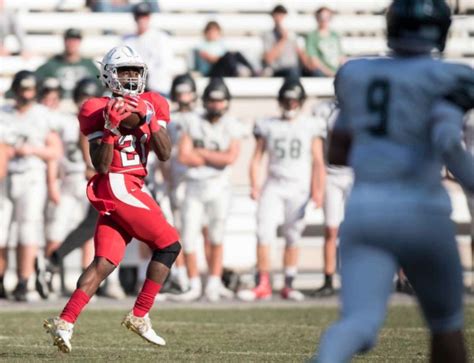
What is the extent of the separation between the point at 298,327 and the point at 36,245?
3451 mm

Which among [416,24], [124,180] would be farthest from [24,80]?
[416,24]

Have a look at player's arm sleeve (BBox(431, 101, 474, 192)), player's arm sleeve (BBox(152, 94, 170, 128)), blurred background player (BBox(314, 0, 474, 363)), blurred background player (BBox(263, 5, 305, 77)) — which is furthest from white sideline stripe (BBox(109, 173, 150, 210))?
blurred background player (BBox(263, 5, 305, 77))

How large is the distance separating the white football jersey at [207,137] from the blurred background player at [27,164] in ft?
3.84

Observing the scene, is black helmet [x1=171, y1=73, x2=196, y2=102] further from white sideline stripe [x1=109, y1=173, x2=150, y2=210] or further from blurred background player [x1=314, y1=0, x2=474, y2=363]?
blurred background player [x1=314, y1=0, x2=474, y2=363]

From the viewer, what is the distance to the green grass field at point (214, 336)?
7.62 metres

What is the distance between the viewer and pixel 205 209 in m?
12.4

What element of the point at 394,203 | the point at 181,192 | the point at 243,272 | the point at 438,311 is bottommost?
the point at 243,272

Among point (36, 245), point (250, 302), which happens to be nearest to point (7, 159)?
point (36, 245)

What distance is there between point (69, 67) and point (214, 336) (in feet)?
17.1

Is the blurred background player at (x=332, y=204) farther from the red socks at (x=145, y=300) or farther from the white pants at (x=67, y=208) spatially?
the red socks at (x=145, y=300)

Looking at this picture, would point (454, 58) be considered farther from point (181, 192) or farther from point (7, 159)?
point (7, 159)

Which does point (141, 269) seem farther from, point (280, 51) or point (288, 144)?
point (280, 51)

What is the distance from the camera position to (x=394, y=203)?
4492 mm

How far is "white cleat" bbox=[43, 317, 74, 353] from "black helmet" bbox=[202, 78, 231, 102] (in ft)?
16.8
